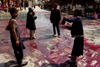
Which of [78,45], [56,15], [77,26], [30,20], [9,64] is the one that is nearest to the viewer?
[77,26]

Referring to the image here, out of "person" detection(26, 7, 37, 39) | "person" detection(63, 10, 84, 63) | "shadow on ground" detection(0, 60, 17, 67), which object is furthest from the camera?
"person" detection(26, 7, 37, 39)

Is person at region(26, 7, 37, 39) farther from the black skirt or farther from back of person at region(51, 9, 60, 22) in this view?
the black skirt

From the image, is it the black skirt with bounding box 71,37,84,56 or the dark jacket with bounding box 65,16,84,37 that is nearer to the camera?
the dark jacket with bounding box 65,16,84,37

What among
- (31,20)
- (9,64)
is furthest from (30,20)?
(9,64)

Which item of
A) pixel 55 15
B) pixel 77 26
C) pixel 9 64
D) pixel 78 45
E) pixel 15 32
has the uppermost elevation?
pixel 55 15

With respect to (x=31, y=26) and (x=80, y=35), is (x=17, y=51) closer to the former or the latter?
(x=80, y=35)

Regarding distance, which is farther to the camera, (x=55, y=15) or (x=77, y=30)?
(x=55, y=15)

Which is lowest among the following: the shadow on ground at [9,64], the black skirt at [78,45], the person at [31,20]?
the shadow on ground at [9,64]

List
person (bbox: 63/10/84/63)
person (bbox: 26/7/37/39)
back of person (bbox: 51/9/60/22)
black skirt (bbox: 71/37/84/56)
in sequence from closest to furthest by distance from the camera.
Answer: person (bbox: 63/10/84/63), black skirt (bbox: 71/37/84/56), person (bbox: 26/7/37/39), back of person (bbox: 51/9/60/22)

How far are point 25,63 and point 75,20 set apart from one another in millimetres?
1964

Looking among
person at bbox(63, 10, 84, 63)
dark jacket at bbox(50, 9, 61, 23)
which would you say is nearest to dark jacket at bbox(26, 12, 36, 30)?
dark jacket at bbox(50, 9, 61, 23)

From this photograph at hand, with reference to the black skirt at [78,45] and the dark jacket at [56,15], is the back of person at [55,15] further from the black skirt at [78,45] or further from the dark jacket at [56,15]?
the black skirt at [78,45]

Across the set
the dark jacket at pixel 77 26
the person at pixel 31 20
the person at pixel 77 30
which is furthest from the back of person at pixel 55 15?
the dark jacket at pixel 77 26

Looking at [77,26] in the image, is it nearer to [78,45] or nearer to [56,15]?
[78,45]
